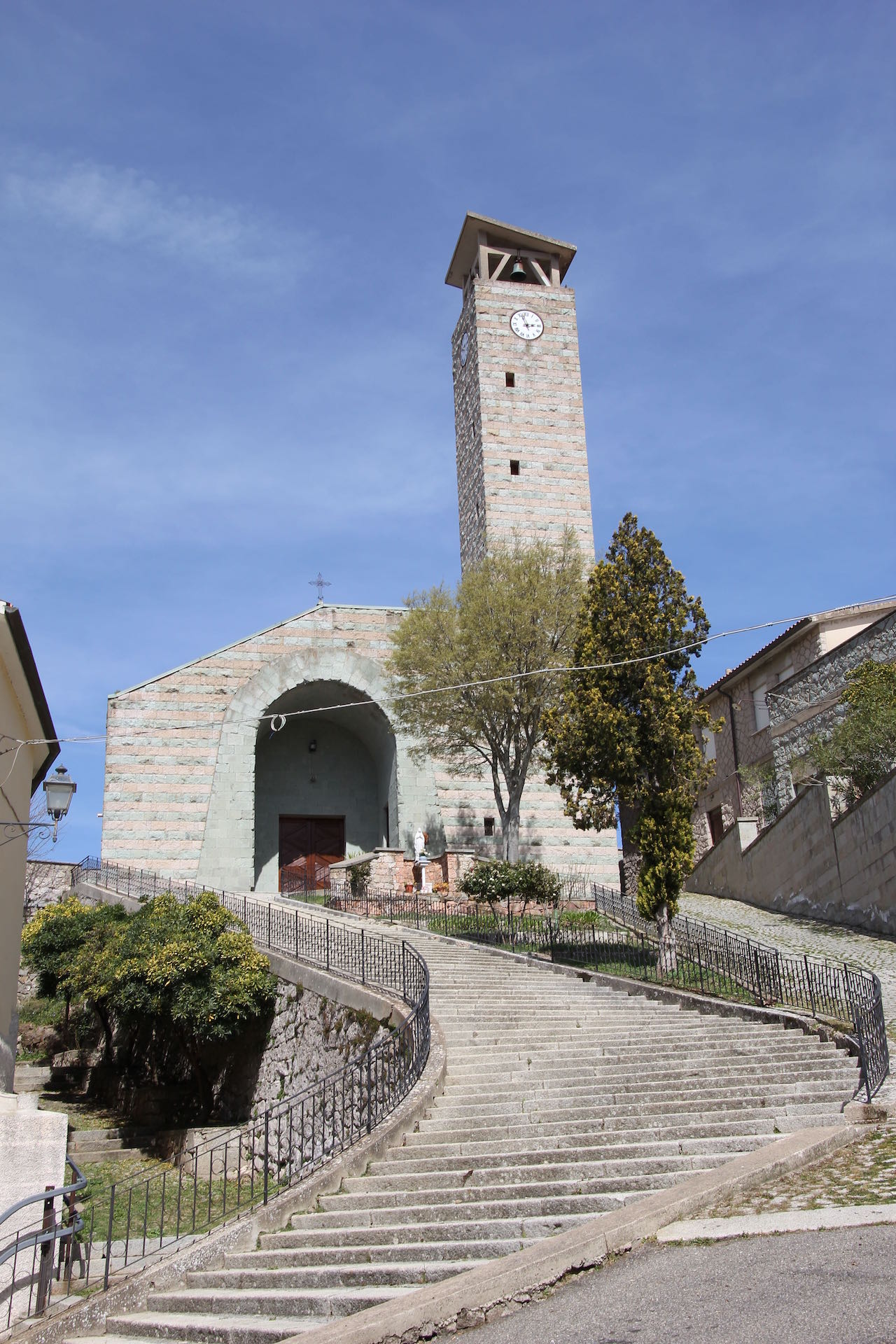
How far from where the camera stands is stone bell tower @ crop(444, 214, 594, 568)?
31969mm

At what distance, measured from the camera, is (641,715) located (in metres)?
18.3

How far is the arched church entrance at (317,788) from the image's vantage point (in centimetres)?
2964

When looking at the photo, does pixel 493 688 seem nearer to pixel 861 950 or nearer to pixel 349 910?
pixel 349 910

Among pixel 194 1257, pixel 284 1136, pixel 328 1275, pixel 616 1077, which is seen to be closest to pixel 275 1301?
pixel 328 1275

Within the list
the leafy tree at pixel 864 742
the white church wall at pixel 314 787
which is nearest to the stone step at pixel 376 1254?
the leafy tree at pixel 864 742

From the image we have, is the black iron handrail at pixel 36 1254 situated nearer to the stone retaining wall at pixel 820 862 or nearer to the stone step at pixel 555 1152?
the stone step at pixel 555 1152

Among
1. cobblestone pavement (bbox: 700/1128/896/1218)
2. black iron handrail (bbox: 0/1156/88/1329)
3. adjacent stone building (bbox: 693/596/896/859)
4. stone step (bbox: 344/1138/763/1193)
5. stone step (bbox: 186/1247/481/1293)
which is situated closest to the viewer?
stone step (bbox: 186/1247/481/1293)

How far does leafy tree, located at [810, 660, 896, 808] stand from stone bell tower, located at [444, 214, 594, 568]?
410 inches

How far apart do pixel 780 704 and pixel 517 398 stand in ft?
40.3

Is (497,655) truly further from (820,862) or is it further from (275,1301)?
(275,1301)

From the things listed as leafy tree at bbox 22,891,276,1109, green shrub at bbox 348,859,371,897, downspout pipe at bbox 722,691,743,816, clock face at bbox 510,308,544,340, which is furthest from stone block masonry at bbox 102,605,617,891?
clock face at bbox 510,308,544,340

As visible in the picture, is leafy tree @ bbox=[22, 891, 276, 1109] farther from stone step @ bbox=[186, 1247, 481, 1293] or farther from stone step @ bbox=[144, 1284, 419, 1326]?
stone step @ bbox=[144, 1284, 419, 1326]

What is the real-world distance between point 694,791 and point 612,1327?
13454 millimetres

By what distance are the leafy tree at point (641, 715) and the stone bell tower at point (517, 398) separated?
12008 mm
